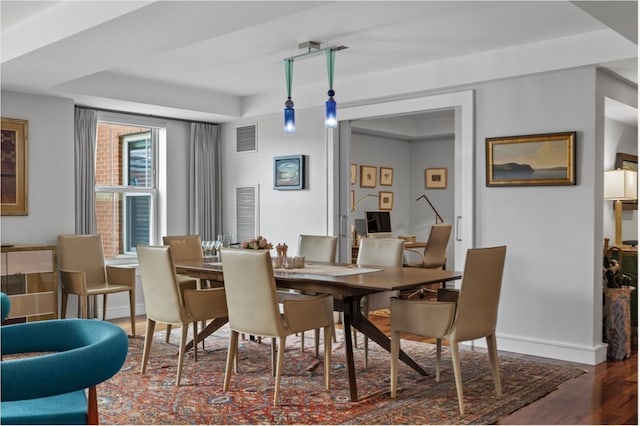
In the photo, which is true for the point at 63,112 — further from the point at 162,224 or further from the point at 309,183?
the point at 309,183

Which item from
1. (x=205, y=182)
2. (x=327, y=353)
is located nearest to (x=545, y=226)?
(x=327, y=353)

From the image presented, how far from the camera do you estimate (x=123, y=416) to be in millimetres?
3482

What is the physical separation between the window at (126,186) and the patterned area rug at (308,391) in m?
2.33

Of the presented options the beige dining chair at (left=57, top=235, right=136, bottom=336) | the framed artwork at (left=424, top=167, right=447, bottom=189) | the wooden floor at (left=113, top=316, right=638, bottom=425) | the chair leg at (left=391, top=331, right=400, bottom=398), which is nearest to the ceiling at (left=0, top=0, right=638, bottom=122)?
the beige dining chair at (left=57, top=235, right=136, bottom=336)

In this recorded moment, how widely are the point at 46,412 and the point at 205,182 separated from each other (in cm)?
559

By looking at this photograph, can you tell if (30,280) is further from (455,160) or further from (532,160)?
(532,160)

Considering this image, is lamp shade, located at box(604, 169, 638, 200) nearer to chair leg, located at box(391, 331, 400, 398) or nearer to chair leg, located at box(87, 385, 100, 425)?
chair leg, located at box(391, 331, 400, 398)

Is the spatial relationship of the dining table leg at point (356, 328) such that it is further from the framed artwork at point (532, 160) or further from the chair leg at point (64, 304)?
the chair leg at point (64, 304)

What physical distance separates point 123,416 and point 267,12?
236cm

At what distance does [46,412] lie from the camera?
6.73ft

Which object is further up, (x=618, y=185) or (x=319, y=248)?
(x=618, y=185)

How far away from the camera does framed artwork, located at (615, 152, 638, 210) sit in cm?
671

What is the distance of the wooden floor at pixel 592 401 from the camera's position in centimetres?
343

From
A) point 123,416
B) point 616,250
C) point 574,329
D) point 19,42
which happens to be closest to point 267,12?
point 19,42
